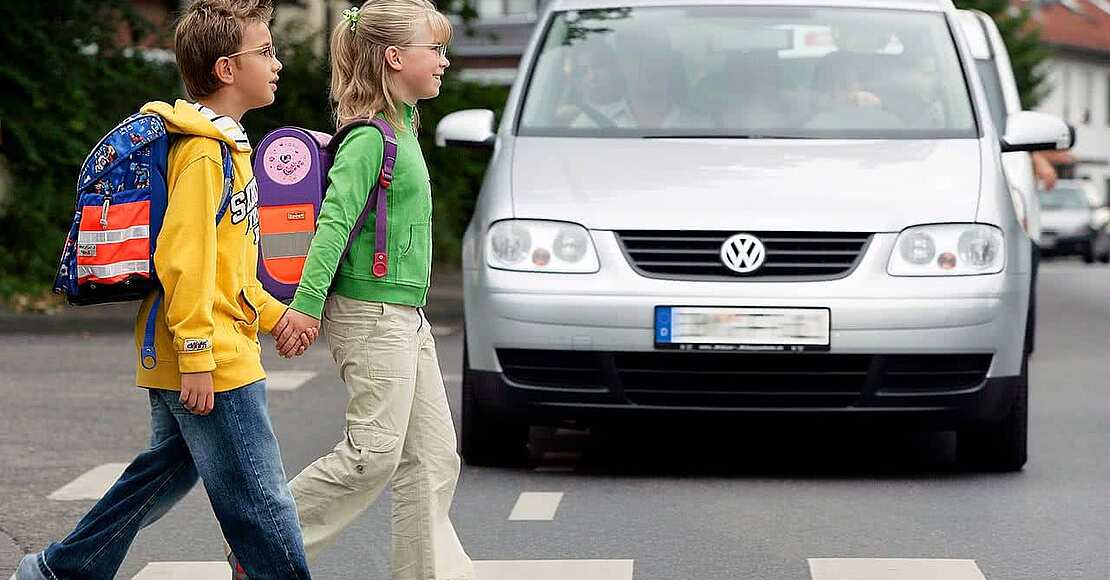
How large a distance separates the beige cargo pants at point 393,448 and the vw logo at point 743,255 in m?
2.19

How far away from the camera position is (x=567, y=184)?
24.0 feet

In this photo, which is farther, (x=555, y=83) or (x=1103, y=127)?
(x=1103, y=127)

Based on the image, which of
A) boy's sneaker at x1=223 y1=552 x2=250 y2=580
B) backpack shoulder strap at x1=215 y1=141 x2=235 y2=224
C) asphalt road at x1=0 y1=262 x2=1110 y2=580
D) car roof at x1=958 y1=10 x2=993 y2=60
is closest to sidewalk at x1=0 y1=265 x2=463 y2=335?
asphalt road at x1=0 y1=262 x2=1110 y2=580

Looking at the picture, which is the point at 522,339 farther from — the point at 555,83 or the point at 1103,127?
the point at 1103,127

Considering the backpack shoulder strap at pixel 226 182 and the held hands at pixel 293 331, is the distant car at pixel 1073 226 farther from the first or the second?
the backpack shoulder strap at pixel 226 182

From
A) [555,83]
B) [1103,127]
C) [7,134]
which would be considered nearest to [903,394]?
[555,83]

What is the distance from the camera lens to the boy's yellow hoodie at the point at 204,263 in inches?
159

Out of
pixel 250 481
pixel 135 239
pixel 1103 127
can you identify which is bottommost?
pixel 1103 127

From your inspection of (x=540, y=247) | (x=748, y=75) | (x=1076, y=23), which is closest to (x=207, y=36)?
(x=540, y=247)

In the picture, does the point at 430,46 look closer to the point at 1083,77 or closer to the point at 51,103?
the point at 51,103

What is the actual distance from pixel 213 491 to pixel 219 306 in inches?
15.3

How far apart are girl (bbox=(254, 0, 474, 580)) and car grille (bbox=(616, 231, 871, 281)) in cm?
222

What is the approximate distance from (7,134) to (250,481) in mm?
13115

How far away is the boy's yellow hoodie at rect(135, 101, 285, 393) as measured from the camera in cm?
405
